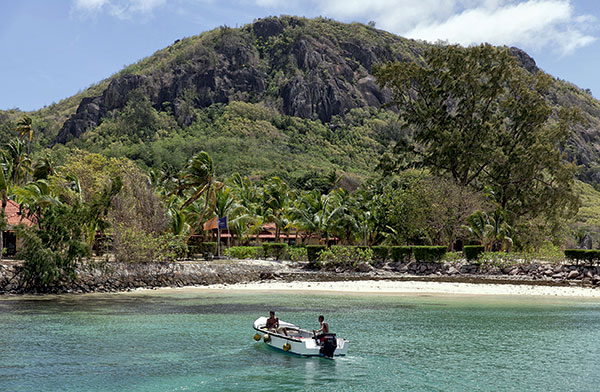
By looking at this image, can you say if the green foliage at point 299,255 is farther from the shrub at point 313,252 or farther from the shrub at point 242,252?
the shrub at point 242,252

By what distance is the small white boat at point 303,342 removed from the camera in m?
17.6

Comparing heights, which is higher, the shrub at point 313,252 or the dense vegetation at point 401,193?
the dense vegetation at point 401,193

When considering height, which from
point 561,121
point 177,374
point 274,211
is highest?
point 561,121

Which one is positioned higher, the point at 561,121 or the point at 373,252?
the point at 561,121

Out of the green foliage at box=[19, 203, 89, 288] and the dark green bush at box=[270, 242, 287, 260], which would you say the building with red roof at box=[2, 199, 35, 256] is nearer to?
the green foliage at box=[19, 203, 89, 288]

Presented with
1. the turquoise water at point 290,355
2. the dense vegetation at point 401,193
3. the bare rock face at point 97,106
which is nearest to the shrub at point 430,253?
the dense vegetation at point 401,193

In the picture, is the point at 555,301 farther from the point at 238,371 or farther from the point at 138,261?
the point at 138,261

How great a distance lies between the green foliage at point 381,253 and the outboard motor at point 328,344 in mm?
32257

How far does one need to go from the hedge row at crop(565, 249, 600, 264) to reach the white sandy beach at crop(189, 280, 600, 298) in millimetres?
4557

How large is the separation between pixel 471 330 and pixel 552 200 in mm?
36512

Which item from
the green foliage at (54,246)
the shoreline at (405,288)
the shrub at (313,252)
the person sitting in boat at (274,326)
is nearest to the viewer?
the person sitting in boat at (274,326)

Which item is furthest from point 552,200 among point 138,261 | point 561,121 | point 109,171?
point 109,171

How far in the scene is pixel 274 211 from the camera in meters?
63.3

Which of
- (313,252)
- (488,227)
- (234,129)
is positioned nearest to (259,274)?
(313,252)
